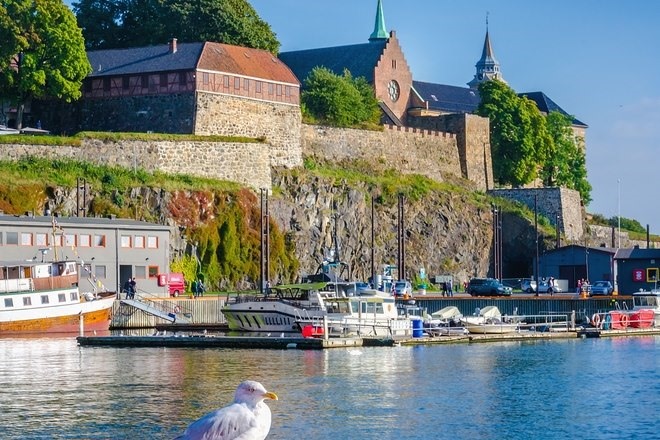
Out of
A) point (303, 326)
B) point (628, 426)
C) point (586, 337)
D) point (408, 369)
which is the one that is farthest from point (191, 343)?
point (628, 426)

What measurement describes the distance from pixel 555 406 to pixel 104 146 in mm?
44344

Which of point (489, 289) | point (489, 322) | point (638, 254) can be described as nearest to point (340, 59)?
point (638, 254)

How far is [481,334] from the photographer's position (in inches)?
2643

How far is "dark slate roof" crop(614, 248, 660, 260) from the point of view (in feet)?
292

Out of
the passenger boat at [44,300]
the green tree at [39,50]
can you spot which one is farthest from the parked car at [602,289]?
the green tree at [39,50]

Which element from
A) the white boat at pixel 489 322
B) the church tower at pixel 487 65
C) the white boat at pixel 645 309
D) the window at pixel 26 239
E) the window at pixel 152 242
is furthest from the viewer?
the church tower at pixel 487 65

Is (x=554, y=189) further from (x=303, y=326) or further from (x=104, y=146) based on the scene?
(x=303, y=326)

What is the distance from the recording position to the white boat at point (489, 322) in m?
68.6

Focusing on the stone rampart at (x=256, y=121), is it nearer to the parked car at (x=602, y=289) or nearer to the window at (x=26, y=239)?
the window at (x=26, y=239)

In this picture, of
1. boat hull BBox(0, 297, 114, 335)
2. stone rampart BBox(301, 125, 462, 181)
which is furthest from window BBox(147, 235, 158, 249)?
stone rampart BBox(301, 125, 462, 181)

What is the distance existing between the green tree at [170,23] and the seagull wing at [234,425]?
72.7m

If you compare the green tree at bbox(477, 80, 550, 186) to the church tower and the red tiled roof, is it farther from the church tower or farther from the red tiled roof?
the church tower

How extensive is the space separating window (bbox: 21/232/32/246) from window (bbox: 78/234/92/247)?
270 cm

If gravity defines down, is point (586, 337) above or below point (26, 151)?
below
